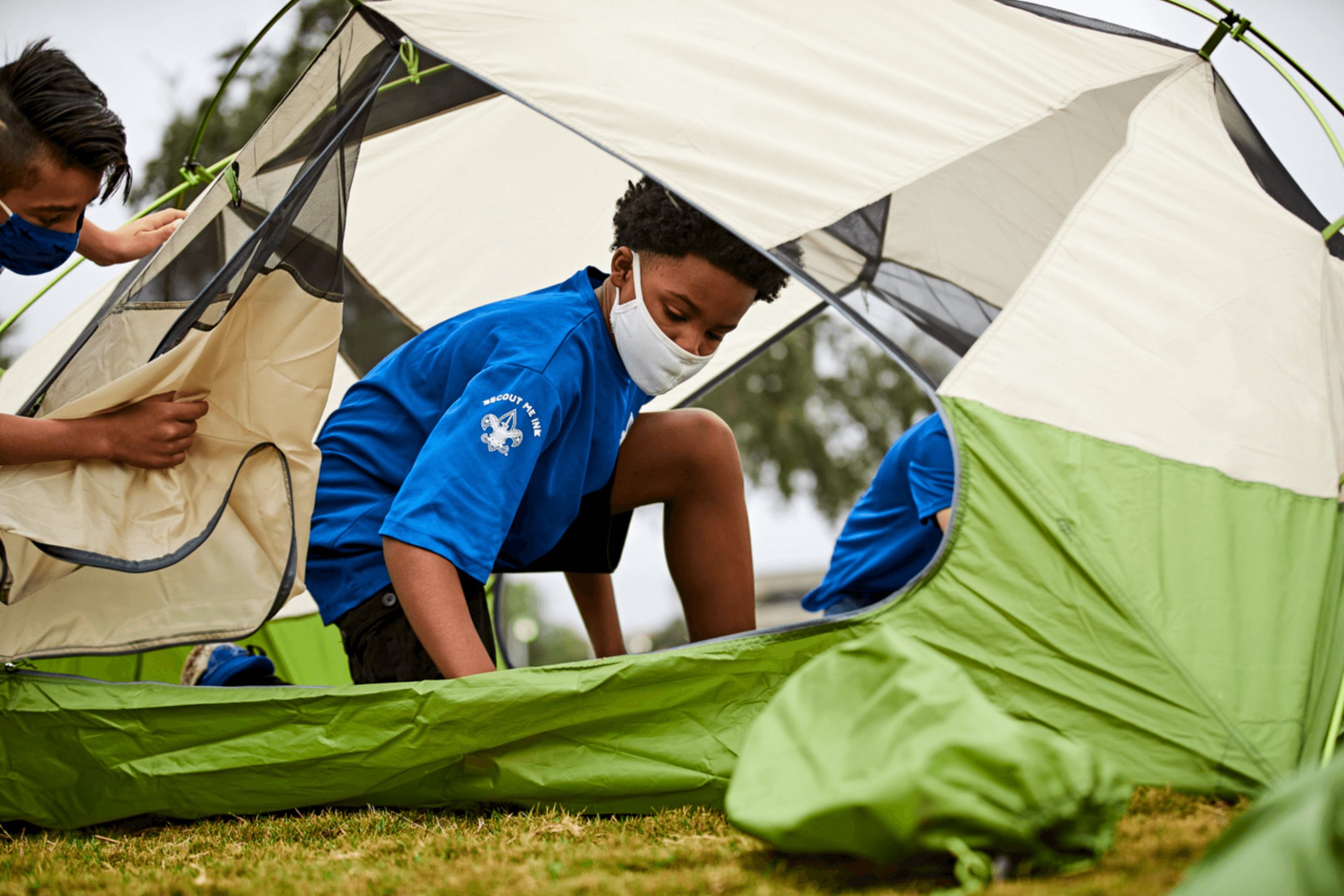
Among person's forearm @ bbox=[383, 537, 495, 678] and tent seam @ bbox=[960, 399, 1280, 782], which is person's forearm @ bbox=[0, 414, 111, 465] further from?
tent seam @ bbox=[960, 399, 1280, 782]

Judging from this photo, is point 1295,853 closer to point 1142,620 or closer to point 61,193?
point 1142,620

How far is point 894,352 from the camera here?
1.09 metres

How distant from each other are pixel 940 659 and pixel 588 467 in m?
0.70

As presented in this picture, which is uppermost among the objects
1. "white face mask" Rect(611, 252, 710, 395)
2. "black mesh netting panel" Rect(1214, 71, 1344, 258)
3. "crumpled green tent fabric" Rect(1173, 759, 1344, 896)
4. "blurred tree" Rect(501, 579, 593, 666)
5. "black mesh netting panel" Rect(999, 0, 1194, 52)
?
"black mesh netting panel" Rect(999, 0, 1194, 52)

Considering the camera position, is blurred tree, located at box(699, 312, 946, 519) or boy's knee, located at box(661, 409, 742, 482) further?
blurred tree, located at box(699, 312, 946, 519)

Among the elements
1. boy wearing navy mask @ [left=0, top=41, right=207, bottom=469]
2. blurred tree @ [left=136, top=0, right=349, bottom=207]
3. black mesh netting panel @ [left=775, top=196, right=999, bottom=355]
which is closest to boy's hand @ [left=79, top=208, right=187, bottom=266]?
boy wearing navy mask @ [left=0, top=41, right=207, bottom=469]

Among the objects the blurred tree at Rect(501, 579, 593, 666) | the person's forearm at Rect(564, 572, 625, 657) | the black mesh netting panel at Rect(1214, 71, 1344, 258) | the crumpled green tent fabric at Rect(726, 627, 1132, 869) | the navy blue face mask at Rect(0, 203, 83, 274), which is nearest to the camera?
the crumpled green tent fabric at Rect(726, 627, 1132, 869)

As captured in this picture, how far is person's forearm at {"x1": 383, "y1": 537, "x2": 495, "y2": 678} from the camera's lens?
113 centimetres

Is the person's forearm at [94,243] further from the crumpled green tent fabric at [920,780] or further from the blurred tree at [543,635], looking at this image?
the blurred tree at [543,635]

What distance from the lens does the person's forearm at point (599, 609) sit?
1814 mm

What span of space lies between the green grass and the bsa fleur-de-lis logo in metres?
0.40

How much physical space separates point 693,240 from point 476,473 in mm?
425

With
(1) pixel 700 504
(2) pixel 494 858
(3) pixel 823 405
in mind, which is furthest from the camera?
(3) pixel 823 405

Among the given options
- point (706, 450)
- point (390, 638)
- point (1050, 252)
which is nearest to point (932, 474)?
point (706, 450)
